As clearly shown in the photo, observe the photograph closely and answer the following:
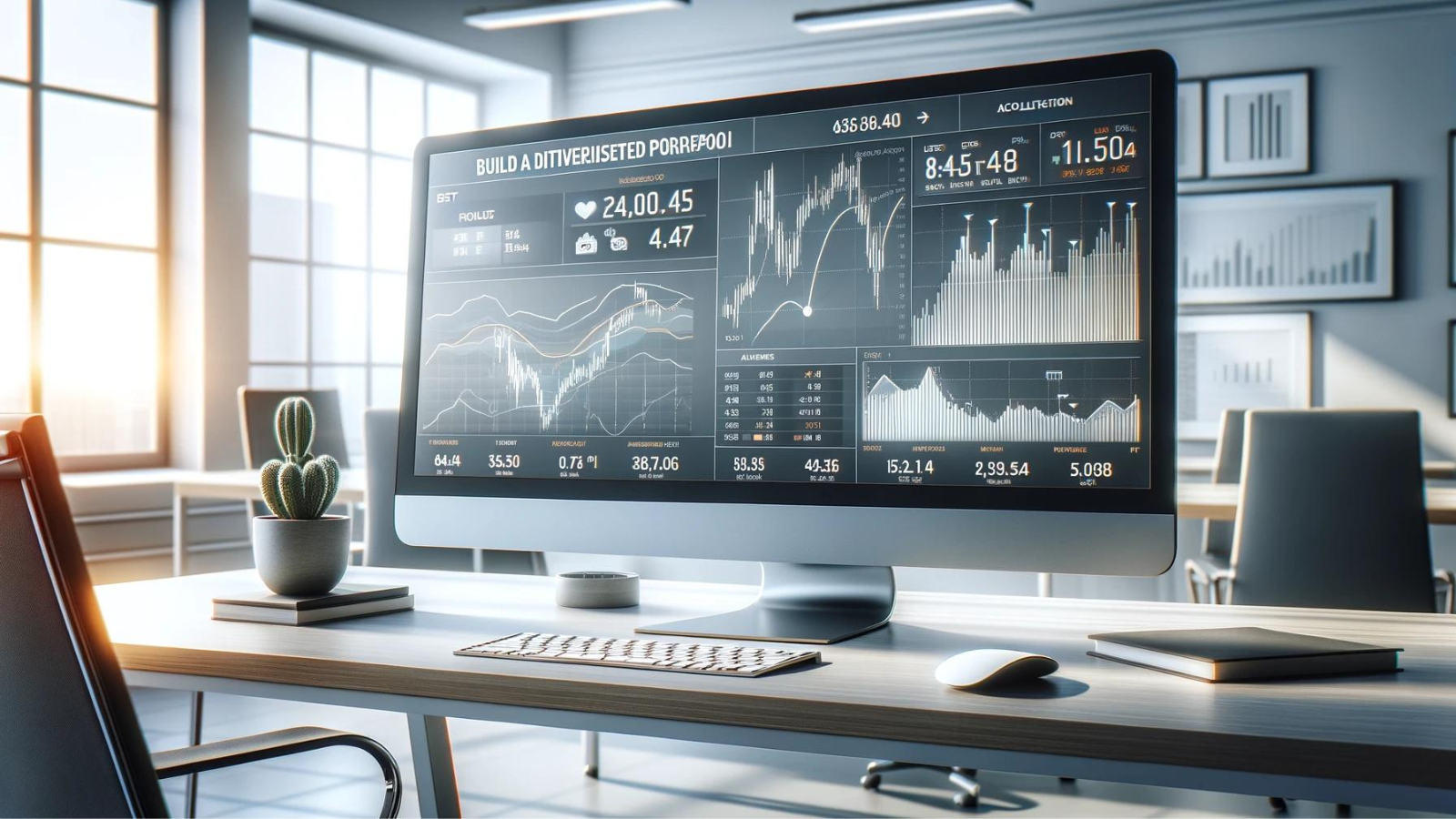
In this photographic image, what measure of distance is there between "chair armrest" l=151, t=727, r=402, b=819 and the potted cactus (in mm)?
217

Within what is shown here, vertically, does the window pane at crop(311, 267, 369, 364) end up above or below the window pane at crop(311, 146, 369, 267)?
below

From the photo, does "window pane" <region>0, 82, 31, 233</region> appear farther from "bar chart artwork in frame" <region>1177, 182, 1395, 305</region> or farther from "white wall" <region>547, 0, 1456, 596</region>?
"bar chart artwork in frame" <region>1177, 182, 1395, 305</region>

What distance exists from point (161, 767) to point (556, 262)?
2.01 ft

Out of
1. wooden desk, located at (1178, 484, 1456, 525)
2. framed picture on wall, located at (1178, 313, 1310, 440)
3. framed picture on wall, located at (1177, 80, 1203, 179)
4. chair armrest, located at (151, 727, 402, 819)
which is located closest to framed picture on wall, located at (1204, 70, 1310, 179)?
framed picture on wall, located at (1177, 80, 1203, 179)

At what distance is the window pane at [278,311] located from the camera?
4.99m

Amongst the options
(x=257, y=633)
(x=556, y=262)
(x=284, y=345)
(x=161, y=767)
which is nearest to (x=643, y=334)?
(x=556, y=262)

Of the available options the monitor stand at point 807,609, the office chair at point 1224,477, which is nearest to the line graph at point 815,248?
the monitor stand at point 807,609

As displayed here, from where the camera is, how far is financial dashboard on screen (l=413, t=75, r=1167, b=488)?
1.04 metres

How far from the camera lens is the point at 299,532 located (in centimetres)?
121

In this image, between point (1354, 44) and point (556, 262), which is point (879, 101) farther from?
point (1354, 44)

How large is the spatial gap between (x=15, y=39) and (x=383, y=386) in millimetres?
2157

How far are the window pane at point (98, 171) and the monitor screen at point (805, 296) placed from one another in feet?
11.6

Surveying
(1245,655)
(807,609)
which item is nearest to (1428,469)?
(807,609)

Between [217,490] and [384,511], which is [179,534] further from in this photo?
[384,511]
